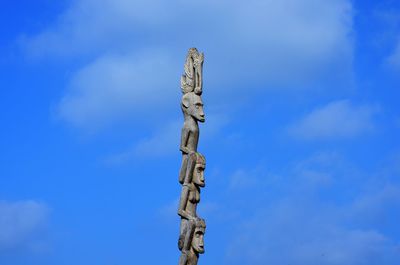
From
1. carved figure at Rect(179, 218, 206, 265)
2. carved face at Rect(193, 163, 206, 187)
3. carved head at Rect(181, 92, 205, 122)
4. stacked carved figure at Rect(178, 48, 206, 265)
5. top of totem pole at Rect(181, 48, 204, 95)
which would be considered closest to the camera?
carved figure at Rect(179, 218, 206, 265)

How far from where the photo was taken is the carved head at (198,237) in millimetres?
17922

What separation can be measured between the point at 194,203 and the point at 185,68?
129 inches

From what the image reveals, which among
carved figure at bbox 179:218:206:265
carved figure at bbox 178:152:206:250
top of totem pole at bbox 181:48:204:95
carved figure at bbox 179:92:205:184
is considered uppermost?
top of totem pole at bbox 181:48:204:95

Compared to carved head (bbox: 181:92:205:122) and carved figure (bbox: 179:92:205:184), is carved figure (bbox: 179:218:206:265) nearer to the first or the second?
carved figure (bbox: 179:92:205:184)

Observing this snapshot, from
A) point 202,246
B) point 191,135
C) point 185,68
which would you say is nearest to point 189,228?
point 202,246

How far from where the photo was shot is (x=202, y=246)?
59.2 ft

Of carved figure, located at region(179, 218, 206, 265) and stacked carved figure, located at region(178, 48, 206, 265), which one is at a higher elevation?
stacked carved figure, located at region(178, 48, 206, 265)

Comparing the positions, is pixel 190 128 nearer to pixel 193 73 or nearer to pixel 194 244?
pixel 193 73

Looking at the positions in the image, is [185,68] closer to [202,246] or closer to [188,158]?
[188,158]

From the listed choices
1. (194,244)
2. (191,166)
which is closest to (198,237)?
(194,244)

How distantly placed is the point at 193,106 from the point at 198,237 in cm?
305

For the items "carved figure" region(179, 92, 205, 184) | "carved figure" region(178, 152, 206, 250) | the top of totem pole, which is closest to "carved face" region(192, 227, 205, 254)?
"carved figure" region(178, 152, 206, 250)

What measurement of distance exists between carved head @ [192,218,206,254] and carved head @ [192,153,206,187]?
899 millimetres

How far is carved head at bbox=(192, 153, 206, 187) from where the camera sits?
18.3 m
